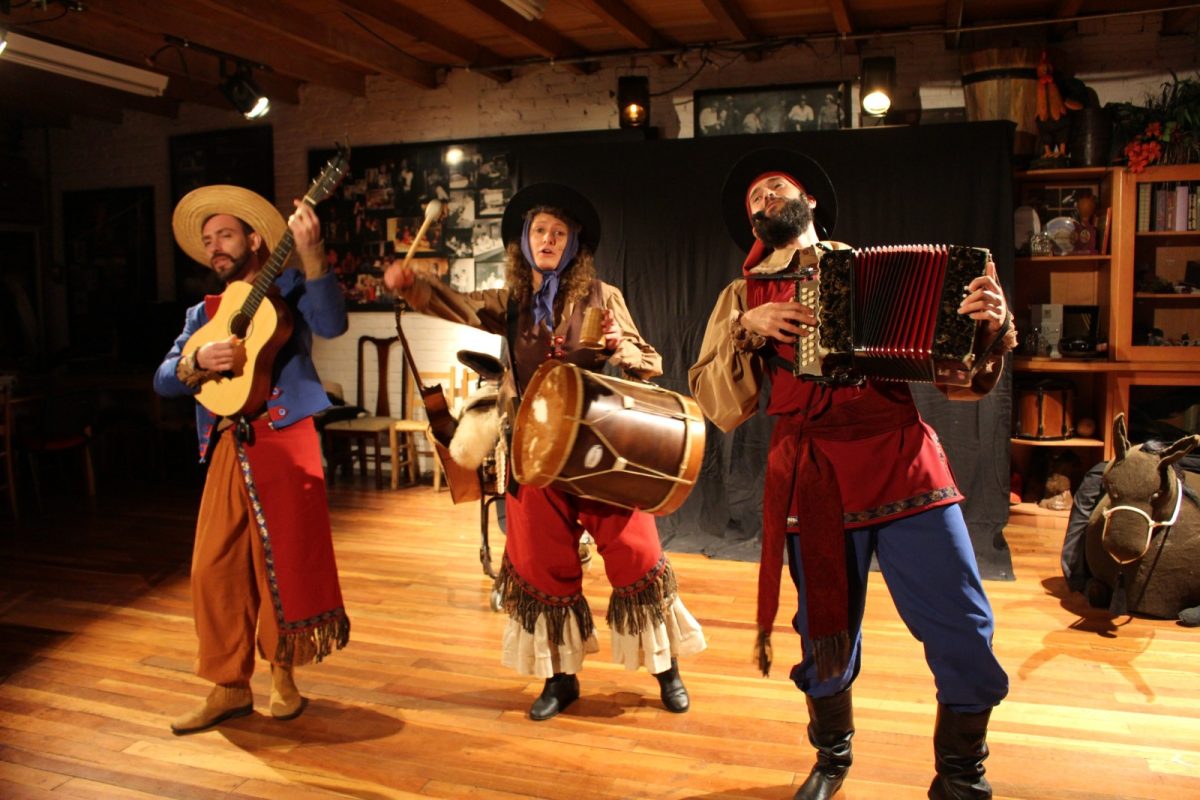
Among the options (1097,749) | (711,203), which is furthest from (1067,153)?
(1097,749)

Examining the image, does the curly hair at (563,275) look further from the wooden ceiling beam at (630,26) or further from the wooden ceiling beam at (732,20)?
the wooden ceiling beam at (732,20)

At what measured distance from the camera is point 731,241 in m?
5.39

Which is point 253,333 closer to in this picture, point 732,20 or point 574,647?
point 574,647

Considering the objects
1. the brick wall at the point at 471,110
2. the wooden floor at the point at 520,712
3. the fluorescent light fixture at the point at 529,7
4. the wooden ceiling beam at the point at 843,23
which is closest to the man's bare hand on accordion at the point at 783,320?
the wooden floor at the point at 520,712

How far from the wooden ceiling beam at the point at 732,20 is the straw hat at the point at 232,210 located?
10.4ft

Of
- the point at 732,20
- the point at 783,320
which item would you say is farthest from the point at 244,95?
the point at 783,320

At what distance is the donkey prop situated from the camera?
12.5ft

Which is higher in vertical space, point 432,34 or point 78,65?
point 432,34

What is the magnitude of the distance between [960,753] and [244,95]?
549 cm

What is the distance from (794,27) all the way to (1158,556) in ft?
12.7

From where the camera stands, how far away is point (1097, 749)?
282 centimetres

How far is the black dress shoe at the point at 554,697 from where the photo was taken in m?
3.06

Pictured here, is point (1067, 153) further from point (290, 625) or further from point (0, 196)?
point (0, 196)

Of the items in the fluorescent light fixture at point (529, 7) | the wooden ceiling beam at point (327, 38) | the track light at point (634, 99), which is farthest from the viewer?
the track light at point (634, 99)
